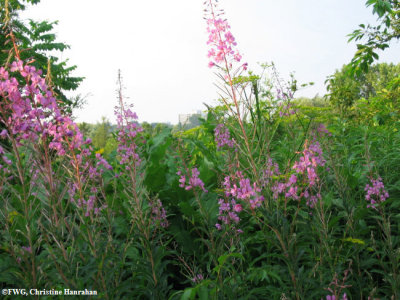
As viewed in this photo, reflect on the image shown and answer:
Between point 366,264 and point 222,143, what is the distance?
2023 mm

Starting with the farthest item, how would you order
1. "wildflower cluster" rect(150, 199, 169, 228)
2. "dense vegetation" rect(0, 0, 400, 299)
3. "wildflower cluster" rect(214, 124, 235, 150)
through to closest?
"wildflower cluster" rect(214, 124, 235, 150), "wildflower cluster" rect(150, 199, 169, 228), "dense vegetation" rect(0, 0, 400, 299)

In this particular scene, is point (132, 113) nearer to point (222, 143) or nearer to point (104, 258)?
point (222, 143)

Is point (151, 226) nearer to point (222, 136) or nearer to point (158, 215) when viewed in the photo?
point (158, 215)

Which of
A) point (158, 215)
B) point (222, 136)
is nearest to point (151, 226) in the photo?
point (158, 215)

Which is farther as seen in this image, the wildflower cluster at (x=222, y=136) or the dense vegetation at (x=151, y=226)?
the wildflower cluster at (x=222, y=136)

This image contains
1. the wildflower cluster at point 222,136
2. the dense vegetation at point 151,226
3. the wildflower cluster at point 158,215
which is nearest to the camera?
the dense vegetation at point 151,226

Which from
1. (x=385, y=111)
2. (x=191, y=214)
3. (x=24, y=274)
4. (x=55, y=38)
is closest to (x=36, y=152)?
(x=24, y=274)

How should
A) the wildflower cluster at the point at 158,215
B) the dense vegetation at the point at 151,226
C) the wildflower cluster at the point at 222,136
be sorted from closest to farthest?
the dense vegetation at the point at 151,226
the wildflower cluster at the point at 158,215
the wildflower cluster at the point at 222,136

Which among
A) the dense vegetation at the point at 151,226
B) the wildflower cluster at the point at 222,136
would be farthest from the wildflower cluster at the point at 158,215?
the wildflower cluster at the point at 222,136

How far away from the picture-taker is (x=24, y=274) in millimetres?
1816

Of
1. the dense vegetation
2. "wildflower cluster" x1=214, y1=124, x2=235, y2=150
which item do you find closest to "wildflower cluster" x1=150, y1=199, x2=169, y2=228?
the dense vegetation

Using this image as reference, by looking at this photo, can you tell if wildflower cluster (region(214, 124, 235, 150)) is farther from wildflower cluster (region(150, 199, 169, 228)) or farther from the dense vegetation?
wildflower cluster (region(150, 199, 169, 228))

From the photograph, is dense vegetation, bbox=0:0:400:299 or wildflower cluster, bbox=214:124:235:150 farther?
wildflower cluster, bbox=214:124:235:150

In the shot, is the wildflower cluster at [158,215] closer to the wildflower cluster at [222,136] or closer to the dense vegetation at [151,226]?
the dense vegetation at [151,226]
